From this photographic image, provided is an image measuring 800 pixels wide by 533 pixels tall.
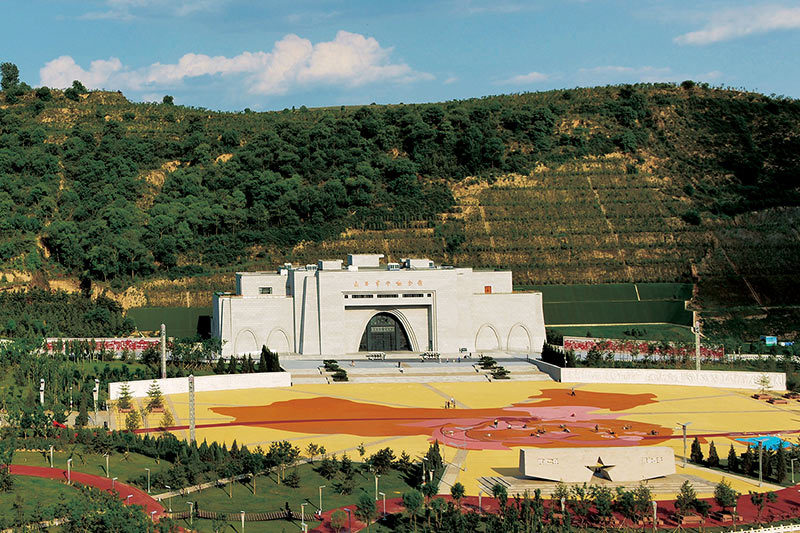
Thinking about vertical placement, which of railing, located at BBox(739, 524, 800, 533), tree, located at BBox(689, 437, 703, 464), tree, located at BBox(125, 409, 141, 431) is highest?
tree, located at BBox(125, 409, 141, 431)

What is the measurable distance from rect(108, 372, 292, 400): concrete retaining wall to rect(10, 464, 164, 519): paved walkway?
57.3ft

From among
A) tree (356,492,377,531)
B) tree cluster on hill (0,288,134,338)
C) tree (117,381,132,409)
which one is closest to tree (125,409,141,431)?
tree (117,381,132,409)

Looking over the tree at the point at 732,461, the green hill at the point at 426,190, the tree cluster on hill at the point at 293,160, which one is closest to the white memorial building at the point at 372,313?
the green hill at the point at 426,190

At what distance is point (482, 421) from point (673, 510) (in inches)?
714

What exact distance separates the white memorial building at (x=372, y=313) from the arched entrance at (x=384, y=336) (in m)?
0.08

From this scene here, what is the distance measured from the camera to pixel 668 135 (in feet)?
406

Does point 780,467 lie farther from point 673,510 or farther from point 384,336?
point 384,336

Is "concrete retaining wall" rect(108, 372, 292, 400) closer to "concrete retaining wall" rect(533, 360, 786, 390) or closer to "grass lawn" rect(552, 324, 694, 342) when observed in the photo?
"concrete retaining wall" rect(533, 360, 786, 390)

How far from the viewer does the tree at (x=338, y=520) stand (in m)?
35.9

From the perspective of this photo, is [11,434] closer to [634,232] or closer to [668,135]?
[634,232]

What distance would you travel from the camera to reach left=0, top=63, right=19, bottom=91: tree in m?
135

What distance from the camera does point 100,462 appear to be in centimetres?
4519

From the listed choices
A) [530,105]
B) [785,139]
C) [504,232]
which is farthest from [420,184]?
[785,139]

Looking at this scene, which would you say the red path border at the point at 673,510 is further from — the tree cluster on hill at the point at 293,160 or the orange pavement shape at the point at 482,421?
the tree cluster on hill at the point at 293,160
